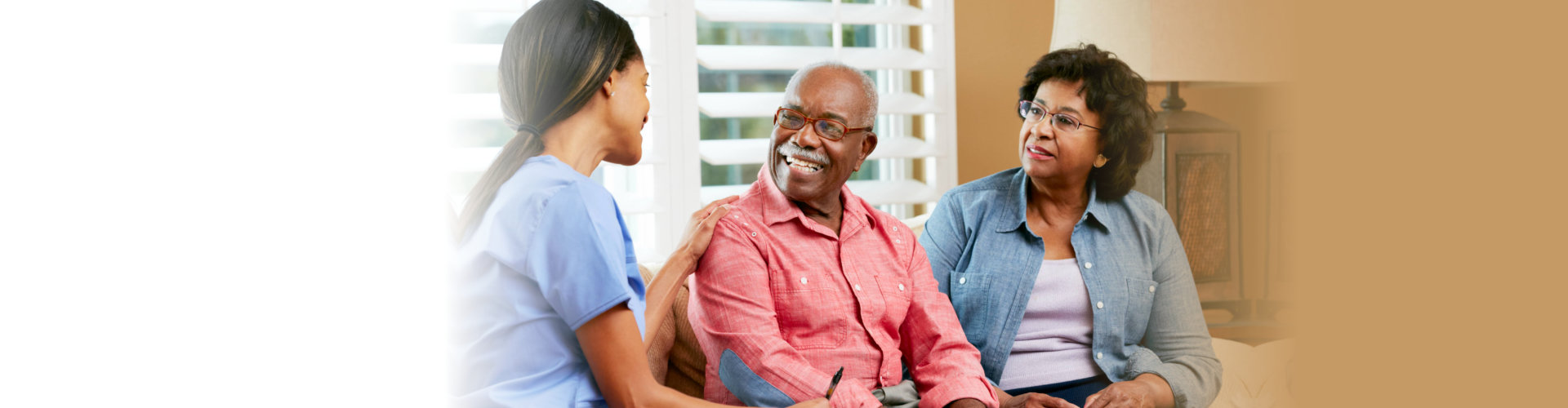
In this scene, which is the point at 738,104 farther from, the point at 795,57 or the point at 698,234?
the point at 698,234

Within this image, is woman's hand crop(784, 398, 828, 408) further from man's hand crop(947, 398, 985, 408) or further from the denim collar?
the denim collar

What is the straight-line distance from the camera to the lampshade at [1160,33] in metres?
0.53

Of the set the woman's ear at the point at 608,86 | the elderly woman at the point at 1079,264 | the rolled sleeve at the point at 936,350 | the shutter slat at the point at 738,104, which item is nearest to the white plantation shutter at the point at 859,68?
the shutter slat at the point at 738,104

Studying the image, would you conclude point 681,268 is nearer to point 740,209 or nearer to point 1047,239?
point 740,209

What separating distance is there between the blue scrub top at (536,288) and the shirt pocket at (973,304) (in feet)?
2.13

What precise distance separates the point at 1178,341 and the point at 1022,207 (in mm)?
284

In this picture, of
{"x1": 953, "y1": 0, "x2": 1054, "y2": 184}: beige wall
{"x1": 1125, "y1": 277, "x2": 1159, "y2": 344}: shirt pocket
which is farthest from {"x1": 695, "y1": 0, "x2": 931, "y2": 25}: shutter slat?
{"x1": 1125, "y1": 277, "x2": 1159, "y2": 344}: shirt pocket

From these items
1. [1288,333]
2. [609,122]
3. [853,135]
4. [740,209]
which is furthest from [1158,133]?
[1288,333]

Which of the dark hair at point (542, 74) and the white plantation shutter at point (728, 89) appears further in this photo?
the white plantation shutter at point (728, 89)

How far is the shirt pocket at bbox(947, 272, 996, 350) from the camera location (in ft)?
4.56

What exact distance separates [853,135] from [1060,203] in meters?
0.38

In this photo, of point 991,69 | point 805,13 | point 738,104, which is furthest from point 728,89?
point 991,69

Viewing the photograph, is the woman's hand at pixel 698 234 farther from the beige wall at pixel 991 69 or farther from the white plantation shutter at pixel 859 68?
the beige wall at pixel 991 69

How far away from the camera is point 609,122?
3.03 ft
